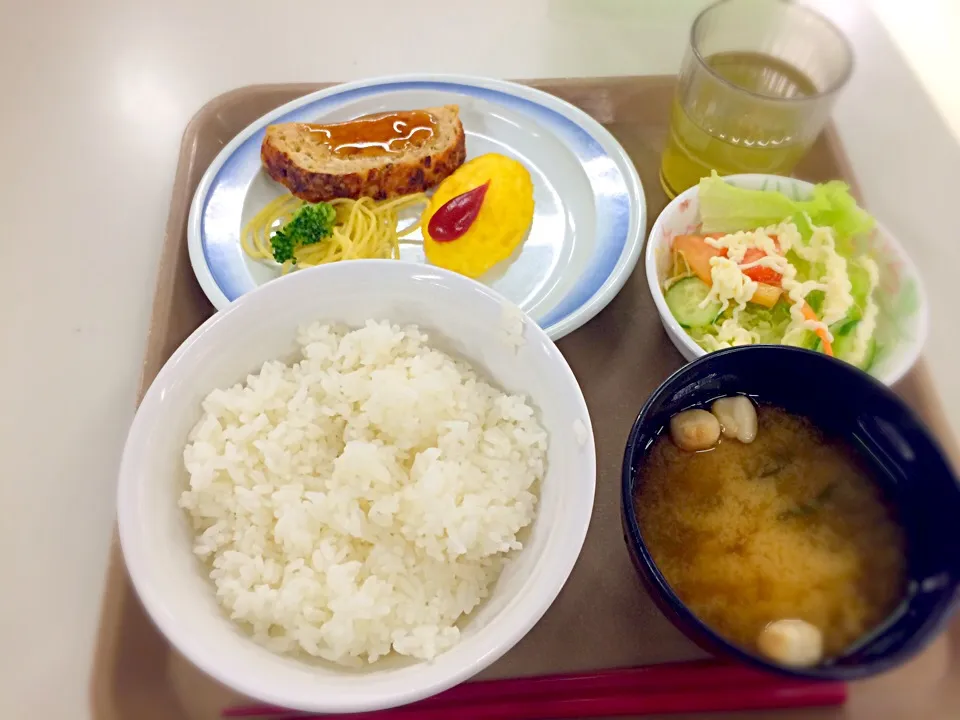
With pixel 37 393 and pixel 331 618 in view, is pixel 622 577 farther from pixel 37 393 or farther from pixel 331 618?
pixel 37 393

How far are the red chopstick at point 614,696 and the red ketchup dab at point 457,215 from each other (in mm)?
1169

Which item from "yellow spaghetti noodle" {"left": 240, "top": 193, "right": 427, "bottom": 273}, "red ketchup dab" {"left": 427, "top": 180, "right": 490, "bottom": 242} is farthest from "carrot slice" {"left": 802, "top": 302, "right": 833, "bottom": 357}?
"yellow spaghetti noodle" {"left": 240, "top": 193, "right": 427, "bottom": 273}

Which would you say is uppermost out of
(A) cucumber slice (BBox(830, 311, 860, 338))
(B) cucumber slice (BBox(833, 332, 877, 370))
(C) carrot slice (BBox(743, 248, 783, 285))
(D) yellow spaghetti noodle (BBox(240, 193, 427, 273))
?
(C) carrot slice (BBox(743, 248, 783, 285))

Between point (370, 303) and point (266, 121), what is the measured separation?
41.6 inches

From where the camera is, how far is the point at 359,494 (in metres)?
1.21

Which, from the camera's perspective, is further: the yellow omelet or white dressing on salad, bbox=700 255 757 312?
the yellow omelet

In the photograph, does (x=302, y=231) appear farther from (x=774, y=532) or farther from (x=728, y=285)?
(x=774, y=532)

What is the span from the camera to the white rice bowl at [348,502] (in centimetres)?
103

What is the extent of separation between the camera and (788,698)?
124 cm

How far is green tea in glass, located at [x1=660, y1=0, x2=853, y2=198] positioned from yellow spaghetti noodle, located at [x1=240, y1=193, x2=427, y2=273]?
2.69 feet

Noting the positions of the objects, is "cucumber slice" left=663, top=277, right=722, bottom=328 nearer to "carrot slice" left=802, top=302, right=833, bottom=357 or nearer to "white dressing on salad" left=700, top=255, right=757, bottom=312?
"white dressing on salad" left=700, top=255, right=757, bottom=312

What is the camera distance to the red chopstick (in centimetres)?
122

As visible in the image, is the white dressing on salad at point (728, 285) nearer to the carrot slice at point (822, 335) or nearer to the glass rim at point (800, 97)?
the carrot slice at point (822, 335)

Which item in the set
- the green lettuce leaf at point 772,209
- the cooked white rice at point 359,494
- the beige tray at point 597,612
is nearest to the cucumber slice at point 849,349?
the beige tray at point 597,612
